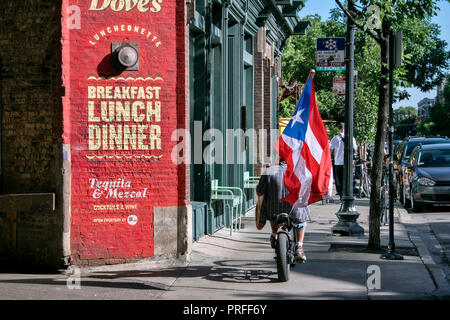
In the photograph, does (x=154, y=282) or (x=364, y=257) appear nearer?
(x=154, y=282)

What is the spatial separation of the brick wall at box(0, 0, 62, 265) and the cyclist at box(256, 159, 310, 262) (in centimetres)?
272

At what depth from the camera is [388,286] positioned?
8219 mm

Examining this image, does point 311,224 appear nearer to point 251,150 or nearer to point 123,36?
point 251,150

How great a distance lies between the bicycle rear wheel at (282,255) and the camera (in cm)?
834

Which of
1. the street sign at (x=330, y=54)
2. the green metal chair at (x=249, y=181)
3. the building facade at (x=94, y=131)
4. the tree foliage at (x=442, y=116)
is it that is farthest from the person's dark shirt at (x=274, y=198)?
the tree foliage at (x=442, y=116)

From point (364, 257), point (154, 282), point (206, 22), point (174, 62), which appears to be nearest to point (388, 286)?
point (364, 257)

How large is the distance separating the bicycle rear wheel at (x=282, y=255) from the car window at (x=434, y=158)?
10.5 metres

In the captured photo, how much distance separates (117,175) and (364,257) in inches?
156

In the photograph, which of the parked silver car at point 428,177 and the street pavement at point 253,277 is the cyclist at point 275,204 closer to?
the street pavement at point 253,277

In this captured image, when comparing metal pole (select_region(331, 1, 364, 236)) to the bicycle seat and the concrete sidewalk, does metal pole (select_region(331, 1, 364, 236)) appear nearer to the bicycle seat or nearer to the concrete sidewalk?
the concrete sidewalk

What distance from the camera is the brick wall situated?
9219mm

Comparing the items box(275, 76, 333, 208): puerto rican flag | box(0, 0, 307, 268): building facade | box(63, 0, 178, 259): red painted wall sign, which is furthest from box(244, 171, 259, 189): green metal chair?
box(275, 76, 333, 208): puerto rican flag

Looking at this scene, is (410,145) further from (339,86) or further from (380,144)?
(380,144)

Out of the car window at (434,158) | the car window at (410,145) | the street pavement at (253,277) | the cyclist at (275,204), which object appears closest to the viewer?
the street pavement at (253,277)
